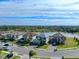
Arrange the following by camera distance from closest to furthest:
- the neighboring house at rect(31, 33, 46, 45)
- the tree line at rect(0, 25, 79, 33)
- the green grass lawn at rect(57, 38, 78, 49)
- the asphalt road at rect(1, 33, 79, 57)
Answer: the asphalt road at rect(1, 33, 79, 57), the green grass lawn at rect(57, 38, 78, 49), the neighboring house at rect(31, 33, 46, 45), the tree line at rect(0, 25, 79, 33)

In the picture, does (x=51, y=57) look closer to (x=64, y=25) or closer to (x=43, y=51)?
(x=43, y=51)

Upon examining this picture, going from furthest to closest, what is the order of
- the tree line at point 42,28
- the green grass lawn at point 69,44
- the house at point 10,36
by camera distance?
the tree line at point 42,28 < the house at point 10,36 < the green grass lawn at point 69,44

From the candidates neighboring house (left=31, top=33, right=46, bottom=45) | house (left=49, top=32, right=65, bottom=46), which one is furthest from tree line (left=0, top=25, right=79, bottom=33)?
neighboring house (left=31, top=33, right=46, bottom=45)

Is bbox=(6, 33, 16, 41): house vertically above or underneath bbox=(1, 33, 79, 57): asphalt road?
above

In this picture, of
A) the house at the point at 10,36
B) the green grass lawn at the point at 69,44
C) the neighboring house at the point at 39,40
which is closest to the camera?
the green grass lawn at the point at 69,44

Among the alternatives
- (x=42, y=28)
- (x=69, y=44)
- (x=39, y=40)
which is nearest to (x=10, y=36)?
(x=39, y=40)

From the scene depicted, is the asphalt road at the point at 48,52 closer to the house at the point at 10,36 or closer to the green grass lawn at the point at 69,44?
the green grass lawn at the point at 69,44

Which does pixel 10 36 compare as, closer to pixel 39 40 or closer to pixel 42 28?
pixel 39 40

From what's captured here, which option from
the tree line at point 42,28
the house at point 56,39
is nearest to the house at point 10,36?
the tree line at point 42,28

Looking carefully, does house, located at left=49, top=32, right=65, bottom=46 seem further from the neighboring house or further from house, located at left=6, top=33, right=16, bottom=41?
house, located at left=6, top=33, right=16, bottom=41
